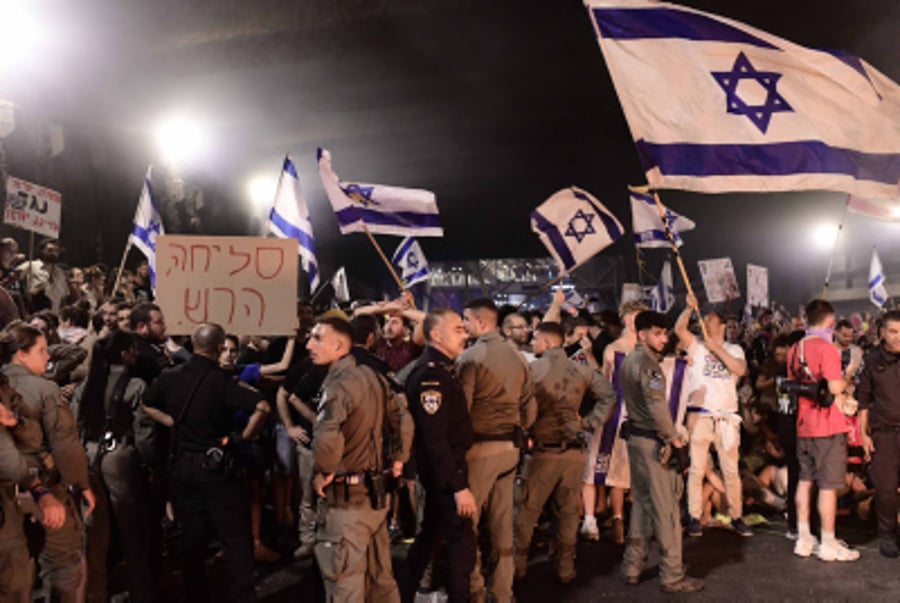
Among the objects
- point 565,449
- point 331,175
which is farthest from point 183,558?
point 331,175

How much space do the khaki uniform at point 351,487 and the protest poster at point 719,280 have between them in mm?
11744

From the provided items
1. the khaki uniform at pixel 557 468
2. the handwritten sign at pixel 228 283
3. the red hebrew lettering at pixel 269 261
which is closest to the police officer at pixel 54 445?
the handwritten sign at pixel 228 283

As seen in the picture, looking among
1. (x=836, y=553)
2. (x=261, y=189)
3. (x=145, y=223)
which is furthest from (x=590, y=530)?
(x=261, y=189)

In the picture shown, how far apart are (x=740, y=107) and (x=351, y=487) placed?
13.2ft

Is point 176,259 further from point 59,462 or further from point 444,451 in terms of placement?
point 444,451

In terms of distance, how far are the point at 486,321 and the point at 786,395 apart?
3.74m

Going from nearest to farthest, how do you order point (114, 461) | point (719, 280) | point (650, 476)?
point (114, 461) → point (650, 476) → point (719, 280)

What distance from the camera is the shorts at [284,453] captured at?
8.27m

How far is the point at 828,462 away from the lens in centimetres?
737

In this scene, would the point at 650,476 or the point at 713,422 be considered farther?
the point at 713,422

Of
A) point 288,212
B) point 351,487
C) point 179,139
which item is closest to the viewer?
point 351,487

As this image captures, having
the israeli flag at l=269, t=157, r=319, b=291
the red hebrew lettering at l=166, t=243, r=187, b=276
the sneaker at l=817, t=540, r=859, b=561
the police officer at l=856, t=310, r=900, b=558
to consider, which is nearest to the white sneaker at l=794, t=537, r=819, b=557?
the sneaker at l=817, t=540, r=859, b=561

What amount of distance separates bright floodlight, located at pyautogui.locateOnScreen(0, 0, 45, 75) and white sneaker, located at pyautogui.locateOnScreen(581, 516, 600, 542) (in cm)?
1182

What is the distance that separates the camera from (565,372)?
22.7 ft
